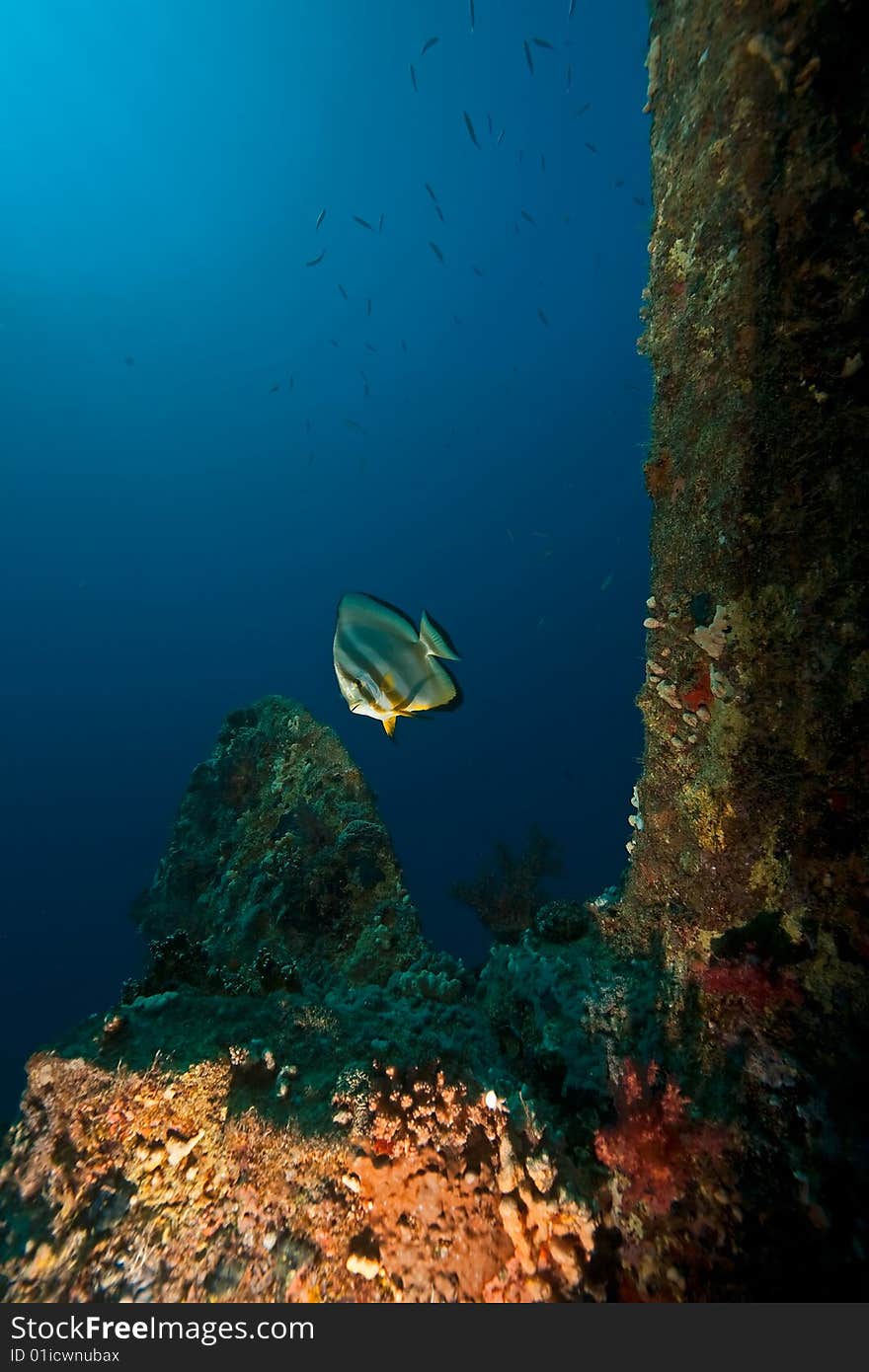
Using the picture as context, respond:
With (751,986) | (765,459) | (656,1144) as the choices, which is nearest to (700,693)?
(765,459)

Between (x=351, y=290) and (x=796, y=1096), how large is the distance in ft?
294

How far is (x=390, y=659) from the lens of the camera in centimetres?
243

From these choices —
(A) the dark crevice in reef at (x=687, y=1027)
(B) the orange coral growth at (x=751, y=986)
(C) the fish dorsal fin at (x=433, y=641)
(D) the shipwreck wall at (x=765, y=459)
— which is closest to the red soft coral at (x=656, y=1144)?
(A) the dark crevice in reef at (x=687, y=1027)

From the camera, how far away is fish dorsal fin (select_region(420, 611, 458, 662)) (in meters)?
2.38

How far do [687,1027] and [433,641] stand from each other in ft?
7.07

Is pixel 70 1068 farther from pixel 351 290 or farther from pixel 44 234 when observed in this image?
pixel 351 290

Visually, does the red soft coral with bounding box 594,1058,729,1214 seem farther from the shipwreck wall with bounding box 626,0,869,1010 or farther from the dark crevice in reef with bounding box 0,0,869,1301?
A: the shipwreck wall with bounding box 626,0,869,1010

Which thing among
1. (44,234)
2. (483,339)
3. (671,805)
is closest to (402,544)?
(483,339)

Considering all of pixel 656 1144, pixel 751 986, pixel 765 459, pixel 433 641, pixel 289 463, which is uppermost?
pixel 289 463

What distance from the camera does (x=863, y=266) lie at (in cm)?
197

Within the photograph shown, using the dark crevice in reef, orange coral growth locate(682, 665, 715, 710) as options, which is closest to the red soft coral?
the dark crevice in reef

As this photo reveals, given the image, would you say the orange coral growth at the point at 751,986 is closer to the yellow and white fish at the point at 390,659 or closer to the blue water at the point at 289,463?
the yellow and white fish at the point at 390,659

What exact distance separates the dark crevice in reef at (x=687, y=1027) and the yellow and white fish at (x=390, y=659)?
129 centimetres

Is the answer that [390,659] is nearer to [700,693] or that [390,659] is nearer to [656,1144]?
[700,693]
